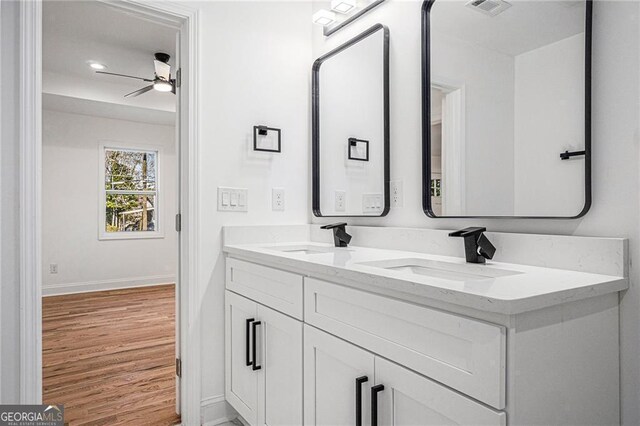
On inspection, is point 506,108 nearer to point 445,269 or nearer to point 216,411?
point 445,269

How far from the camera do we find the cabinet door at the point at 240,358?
1684mm

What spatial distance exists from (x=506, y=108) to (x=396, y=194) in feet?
1.96

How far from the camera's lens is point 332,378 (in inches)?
49.2

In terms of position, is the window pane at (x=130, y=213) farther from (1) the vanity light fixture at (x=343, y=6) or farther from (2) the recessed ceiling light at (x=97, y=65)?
(1) the vanity light fixture at (x=343, y=6)

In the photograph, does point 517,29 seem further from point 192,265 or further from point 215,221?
point 192,265

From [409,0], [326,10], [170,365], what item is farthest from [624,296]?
[170,365]

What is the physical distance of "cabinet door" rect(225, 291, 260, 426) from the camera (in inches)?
66.3

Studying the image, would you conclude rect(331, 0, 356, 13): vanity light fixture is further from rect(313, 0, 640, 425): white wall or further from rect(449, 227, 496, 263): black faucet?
rect(449, 227, 496, 263): black faucet

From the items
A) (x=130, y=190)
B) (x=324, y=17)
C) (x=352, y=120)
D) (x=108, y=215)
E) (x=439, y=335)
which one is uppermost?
(x=324, y=17)

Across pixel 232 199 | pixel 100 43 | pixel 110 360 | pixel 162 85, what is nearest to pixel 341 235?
pixel 232 199

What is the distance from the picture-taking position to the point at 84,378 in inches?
95.9

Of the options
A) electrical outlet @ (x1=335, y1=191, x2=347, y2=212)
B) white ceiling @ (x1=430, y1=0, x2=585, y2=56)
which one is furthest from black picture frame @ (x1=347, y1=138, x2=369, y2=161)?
white ceiling @ (x1=430, y1=0, x2=585, y2=56)

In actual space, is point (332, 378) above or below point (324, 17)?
below

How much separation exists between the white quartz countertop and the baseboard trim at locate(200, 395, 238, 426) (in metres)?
0.90
